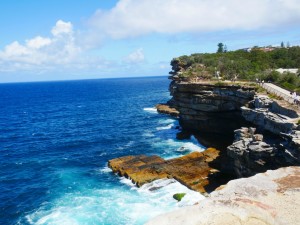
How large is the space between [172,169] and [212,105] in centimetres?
1795

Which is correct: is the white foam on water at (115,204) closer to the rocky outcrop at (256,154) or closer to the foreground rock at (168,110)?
the rocky outcrop at (256,154)

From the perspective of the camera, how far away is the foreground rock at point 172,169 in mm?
41656

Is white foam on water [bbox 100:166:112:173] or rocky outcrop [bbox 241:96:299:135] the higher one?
rocky outcrop [bbox 241:96:299:135]

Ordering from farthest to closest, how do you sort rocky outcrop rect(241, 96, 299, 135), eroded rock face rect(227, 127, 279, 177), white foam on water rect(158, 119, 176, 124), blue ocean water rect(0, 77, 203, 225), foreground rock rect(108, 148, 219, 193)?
1. white foam on water rect(158, 119, 176, 124)
2. foreground rock rect(108, 148, 219, 193)
3. blue ocean water rect(0, 77, 203, 225)
4. eroded rock face rect(227, 127, 279, 177)
5. rocky outcrop rect(241, 96, 299, 135)

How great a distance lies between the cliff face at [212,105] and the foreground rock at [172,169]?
9120 mm

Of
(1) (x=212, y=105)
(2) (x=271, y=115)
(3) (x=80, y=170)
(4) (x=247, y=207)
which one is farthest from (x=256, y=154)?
(3) (x=80, y=170)

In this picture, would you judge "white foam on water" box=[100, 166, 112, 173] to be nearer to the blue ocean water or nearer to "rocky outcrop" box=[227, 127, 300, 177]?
the blue ocean water

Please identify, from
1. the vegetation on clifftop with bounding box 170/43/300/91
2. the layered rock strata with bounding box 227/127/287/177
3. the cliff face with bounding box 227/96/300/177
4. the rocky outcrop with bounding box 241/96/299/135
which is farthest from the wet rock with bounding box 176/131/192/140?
the layered rock strata with bounding box 227/127/287/177

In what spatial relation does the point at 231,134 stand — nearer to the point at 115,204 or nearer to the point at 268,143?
the point at 268,143

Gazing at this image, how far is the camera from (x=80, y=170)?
50.0 metres

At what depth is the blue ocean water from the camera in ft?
119

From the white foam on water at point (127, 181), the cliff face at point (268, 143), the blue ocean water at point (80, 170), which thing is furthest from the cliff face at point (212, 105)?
the white foam on water at point (127, 181)

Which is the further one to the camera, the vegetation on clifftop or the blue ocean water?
the vegetation on clifftop

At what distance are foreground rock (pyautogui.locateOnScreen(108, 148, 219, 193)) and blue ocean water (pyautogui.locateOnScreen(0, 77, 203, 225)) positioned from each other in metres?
1.23
